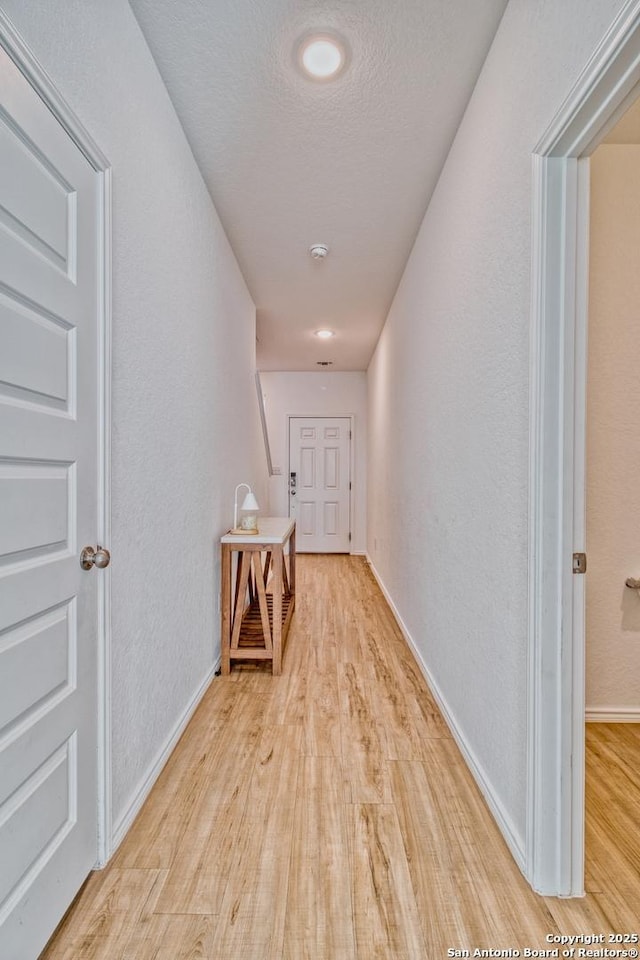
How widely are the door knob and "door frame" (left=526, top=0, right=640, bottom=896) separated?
1.10 m

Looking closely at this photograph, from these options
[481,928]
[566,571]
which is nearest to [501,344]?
[566,571]

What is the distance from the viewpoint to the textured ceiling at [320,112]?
1451mm

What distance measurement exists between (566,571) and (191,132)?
7.12 feet

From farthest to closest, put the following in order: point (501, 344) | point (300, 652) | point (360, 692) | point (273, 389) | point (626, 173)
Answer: point (273, 389), point (300, 652), point (360, 692), point (626, 173), point (501, 344)

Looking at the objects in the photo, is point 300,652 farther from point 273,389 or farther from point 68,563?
point 273,389

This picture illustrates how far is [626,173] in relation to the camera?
6.27 ft

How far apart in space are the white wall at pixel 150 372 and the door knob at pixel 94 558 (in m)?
0.13

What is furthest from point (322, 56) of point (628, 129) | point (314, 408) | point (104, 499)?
point (314, 408)

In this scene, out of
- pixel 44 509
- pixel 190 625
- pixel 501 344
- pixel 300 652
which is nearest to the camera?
pixel 44 509

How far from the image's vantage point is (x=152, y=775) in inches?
61.5

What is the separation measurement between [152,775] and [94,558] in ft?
2.87

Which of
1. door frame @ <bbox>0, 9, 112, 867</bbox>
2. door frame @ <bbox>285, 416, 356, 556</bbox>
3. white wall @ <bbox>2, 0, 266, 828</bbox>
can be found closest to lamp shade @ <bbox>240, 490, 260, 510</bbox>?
white wall @ <bbox>2, 0, 266, 828</bbox>

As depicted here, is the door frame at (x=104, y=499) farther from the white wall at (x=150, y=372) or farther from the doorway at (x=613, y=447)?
the doorway at (x=613, y=447)

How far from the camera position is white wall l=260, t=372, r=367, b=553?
616 cm
